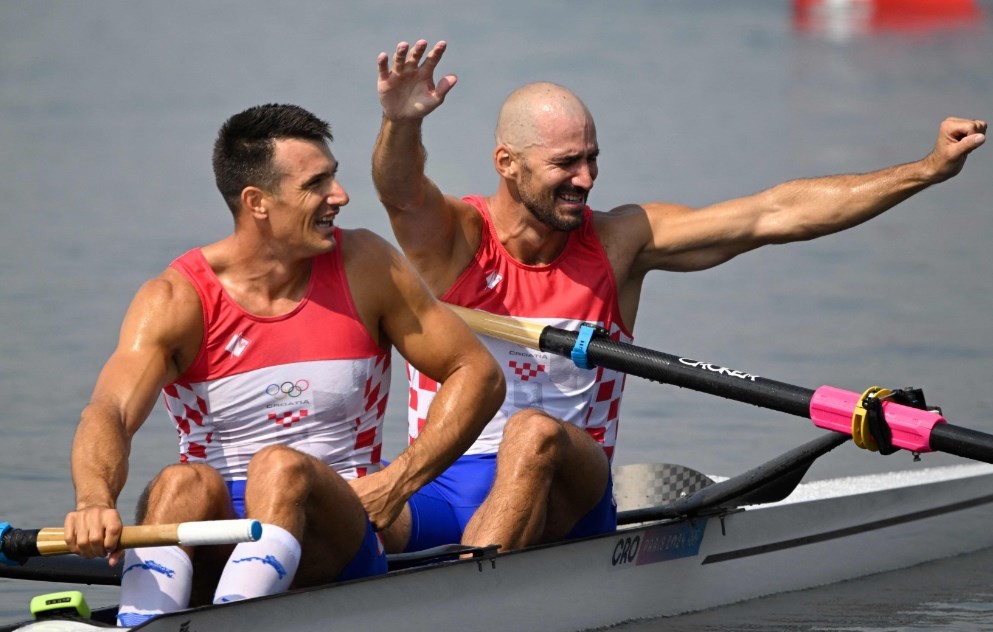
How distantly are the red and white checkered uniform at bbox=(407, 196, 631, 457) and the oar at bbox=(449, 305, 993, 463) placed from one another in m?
0.10

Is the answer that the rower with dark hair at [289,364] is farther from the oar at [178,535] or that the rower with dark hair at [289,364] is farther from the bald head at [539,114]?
the bald head at [539,114]

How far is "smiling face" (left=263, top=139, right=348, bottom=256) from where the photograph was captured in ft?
15.6

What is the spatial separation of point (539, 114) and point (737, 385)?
110cm

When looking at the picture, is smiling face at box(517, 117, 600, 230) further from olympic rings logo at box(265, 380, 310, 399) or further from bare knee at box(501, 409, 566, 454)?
olympic rings logo at box(265, 380, 310, 399)

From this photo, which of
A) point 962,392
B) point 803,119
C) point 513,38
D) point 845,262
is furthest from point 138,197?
point 513,38

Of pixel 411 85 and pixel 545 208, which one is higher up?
pixel 411 85

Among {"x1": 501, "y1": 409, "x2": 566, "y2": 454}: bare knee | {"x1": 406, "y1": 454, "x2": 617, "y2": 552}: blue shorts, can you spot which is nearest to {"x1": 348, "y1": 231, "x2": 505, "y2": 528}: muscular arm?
{"x1": 501, "y1": 409, "x2": 566, "y2": 454}: bare knee

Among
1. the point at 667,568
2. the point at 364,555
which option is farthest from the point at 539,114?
the point at 364,555

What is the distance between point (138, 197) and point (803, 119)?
33.2 ft

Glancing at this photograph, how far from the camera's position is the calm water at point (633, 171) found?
29.0 feet

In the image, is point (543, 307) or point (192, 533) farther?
point (543, 307)

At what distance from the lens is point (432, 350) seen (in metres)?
4.93

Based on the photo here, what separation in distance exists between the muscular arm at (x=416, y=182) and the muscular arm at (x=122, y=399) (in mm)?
976

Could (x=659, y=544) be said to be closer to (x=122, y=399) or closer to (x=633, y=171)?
(x=122, y=399)
